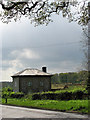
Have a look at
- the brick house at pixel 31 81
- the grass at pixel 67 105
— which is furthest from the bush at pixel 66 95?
the brick house at pixel 31 81

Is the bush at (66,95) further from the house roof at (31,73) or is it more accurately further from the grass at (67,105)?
the house roof at (31,73)

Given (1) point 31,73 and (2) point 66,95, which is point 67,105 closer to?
(2) point 66,95

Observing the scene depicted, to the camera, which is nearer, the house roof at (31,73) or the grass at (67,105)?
the grass at (67,105)

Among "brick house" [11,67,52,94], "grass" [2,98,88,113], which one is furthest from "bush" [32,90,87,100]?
"brick house" [11,67,52,94]

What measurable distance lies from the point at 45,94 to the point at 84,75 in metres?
12.0

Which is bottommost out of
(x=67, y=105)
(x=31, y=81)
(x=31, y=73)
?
(x=67, y=105)

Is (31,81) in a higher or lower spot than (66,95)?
higher

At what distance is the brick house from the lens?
42125 mm

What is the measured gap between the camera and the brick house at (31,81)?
42125 millimetres

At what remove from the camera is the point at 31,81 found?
4247cm

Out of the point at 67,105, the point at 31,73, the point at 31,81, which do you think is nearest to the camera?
the point at 67,105

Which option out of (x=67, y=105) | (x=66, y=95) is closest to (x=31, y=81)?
(x=66, y=95)

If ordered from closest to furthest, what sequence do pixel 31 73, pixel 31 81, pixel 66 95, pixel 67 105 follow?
pixel 67 105, pixel 66 95, pixel 31 81, pixel 31 73

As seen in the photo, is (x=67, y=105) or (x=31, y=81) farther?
(x=31, y=81)
